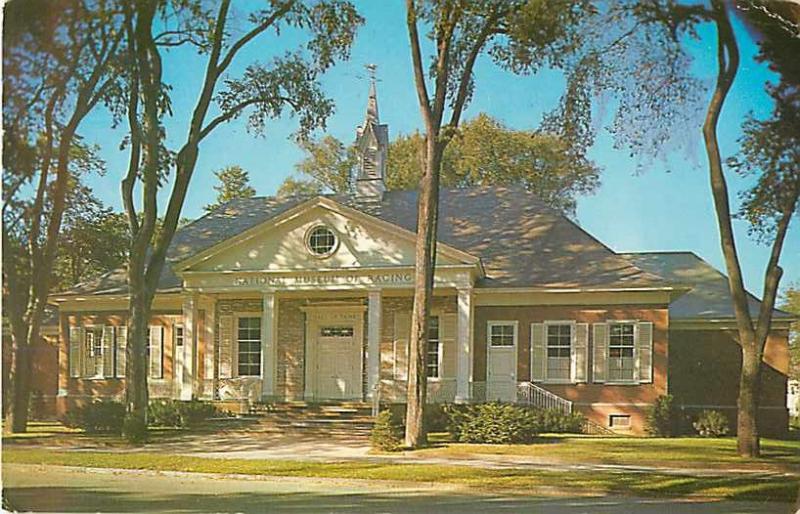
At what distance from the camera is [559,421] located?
7250 mm

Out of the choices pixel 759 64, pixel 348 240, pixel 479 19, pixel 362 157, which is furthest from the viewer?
pixel 348 240

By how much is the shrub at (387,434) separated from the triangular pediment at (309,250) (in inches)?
45.6

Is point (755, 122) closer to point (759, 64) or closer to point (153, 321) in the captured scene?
point (759, 64)

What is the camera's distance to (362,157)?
7.04 m

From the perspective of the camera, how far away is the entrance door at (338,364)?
796cm

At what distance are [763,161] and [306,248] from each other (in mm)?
3703

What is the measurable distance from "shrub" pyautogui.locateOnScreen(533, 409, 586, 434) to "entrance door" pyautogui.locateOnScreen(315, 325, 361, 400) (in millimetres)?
1476

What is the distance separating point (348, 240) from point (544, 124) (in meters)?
2.36

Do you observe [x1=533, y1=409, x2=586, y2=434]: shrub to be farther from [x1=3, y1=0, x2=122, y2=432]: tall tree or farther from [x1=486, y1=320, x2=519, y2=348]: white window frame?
[x1=3, y1=0, x2=122, y2=432]: tall tree

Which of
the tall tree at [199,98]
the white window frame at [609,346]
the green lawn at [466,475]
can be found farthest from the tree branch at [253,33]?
the white window frame at [609,346]

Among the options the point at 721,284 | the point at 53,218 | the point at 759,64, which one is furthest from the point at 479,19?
the point at 53,218

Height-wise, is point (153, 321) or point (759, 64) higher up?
point (759, 64)

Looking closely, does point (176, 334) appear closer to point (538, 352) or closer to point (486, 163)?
point (486, 163)

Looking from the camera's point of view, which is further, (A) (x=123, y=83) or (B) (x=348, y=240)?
(B) (x=348, y=240)
